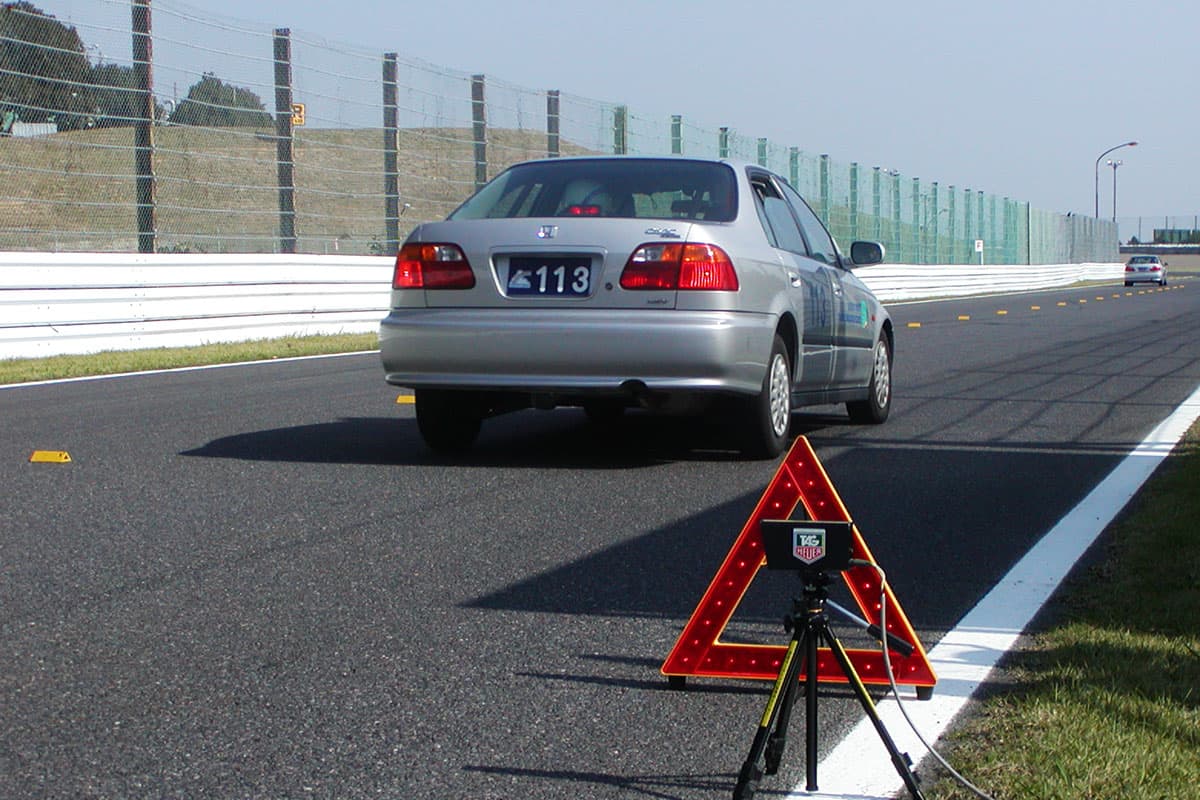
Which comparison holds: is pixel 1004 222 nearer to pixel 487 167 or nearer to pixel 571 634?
pixel 487 167

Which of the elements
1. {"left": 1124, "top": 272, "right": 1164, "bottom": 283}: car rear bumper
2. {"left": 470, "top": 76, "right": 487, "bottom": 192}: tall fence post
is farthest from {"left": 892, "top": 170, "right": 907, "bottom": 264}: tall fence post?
{"left": 470, "top": 76, "right": 487, "bottom": 192}: tall fence post

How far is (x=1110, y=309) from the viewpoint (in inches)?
1330

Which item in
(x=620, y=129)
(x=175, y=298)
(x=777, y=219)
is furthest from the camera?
(x=620, y=129)

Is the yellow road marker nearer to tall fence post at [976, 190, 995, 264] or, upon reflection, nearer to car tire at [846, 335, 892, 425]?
car tire at [846, 335, 892, 425]

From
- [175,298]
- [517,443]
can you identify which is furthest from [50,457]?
[175,298]

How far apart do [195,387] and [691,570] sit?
7.23m

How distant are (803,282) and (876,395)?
169 centimetres

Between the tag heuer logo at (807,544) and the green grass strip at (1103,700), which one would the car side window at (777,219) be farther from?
the tag heuer logo at (807,544)

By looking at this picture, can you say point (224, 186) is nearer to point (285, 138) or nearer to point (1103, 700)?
point (285, 138)

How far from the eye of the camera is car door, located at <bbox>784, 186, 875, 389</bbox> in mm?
9461

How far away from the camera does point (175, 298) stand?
1616 cm

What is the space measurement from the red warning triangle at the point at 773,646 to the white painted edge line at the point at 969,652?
0.42ft

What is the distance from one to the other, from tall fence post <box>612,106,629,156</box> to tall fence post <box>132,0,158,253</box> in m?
12.2

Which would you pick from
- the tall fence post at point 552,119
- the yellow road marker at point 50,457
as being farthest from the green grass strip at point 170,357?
the tall fence post at point 552,119
